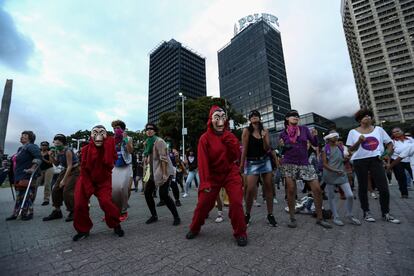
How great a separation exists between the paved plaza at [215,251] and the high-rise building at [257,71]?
224 ft

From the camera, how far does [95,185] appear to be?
337 centimetres

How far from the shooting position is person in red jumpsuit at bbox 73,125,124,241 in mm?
3102

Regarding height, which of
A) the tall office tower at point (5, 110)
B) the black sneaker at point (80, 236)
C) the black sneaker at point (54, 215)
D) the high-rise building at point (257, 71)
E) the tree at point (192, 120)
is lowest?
the black sneaker at point (80, 236)

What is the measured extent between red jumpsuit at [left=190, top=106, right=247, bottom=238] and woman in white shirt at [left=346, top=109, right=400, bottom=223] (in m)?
2.59

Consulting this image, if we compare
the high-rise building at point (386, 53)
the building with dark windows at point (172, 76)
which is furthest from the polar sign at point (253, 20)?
the high-rise building at point (386, 53)

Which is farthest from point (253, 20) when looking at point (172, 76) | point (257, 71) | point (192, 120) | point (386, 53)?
point (192, 120)

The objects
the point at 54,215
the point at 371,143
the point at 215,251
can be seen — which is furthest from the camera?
the point at 54,215

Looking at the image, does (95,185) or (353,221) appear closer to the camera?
(95,185)

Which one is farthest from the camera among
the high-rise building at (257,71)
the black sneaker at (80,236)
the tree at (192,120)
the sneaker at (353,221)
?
the high-rise building at (257,71)

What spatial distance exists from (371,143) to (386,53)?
12606cm

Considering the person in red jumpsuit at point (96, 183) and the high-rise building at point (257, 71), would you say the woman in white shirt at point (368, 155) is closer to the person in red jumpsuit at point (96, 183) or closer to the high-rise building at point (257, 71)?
the person in red jumpsuit at point (96, 183)

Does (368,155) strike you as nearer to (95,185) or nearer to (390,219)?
(390,219)

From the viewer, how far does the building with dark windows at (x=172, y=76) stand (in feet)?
318

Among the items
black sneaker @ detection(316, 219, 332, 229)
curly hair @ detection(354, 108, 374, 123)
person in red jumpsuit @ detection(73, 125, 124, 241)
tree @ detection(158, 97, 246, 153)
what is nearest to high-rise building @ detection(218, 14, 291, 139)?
tree @ detection(158, 97, 246, 153)
